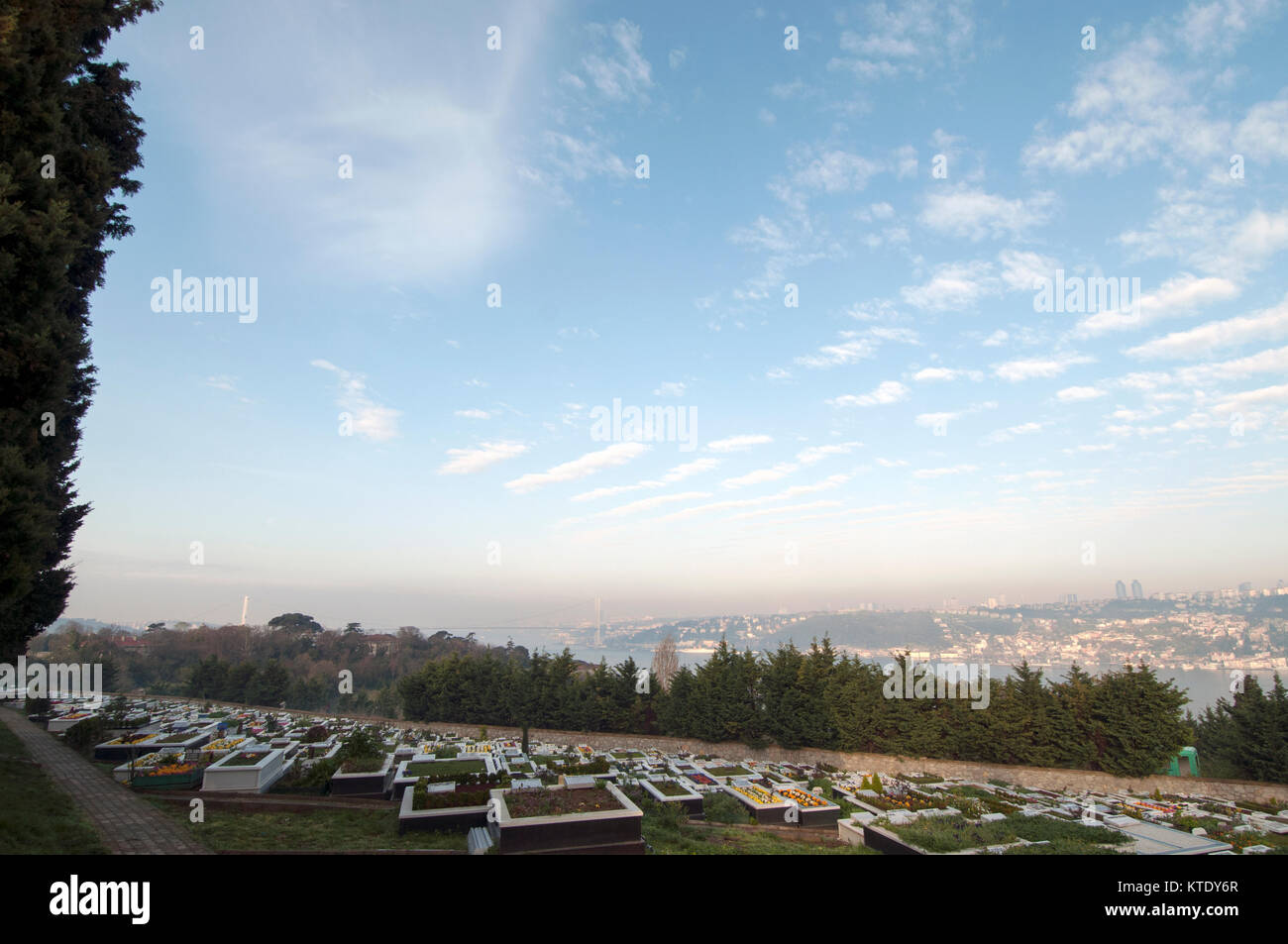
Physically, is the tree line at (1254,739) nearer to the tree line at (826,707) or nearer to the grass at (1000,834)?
the tree line at (826,707)

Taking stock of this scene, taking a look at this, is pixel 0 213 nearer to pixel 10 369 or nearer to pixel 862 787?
pixel 10 369

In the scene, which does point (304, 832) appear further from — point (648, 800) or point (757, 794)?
point (757, 794)

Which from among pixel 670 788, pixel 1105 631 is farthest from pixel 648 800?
pixel 1105 631

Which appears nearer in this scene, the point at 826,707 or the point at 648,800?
the point at 648,800

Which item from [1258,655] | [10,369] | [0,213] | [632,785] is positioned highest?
[0,213]

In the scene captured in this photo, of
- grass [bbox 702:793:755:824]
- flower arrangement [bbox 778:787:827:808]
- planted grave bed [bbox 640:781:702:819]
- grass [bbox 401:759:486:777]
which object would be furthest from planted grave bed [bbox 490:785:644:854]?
grass [bbox 401:759:486:777]
